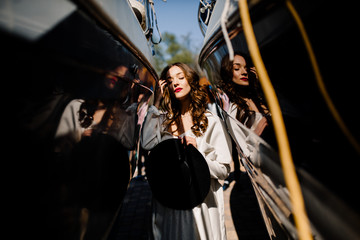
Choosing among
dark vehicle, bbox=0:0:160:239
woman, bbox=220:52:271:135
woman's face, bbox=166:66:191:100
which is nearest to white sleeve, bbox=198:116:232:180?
woman's face, bbox=166:66:191:100

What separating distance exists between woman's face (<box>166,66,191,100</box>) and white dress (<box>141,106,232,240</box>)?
0.34 m

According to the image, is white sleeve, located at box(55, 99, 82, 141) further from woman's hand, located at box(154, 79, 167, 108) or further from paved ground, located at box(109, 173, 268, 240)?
paved ground, located at box(109, 173, 268, 240)

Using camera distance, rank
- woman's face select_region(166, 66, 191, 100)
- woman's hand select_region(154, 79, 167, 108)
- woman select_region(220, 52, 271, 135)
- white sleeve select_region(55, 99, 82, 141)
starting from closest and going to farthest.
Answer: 1. white sleeve select_region(55, 99, 82, 141)
2. woman select_region(220, 52, 271, 135)
3. woman's face select_region(166, 66, 191, 100)
4. woman's hand select_region(154, 79, 167, 108)

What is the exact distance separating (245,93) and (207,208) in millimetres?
1024

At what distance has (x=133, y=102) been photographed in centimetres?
123

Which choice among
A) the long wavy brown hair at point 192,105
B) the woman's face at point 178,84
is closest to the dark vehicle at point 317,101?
the long wavy brown hair at point 192,105

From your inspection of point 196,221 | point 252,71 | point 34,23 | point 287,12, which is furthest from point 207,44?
point 196,221

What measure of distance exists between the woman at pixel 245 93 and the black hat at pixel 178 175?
541mm

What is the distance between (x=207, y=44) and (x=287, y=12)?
686 millimetres

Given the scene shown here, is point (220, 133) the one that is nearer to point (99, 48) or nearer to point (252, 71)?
point (252, 71)

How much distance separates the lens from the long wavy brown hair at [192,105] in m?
1.64

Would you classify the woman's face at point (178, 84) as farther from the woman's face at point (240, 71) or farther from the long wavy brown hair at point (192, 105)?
the woman's face at point (240, 71)

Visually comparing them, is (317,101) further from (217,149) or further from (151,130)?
(151,130)

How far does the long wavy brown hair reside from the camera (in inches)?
64.5
